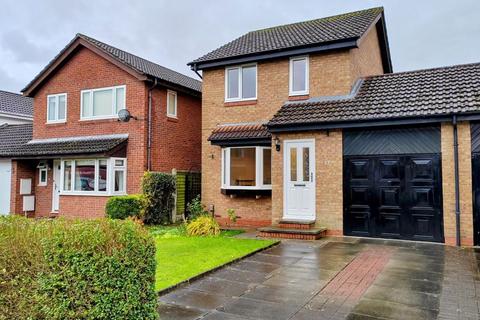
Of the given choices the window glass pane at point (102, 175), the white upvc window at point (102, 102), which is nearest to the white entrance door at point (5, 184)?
the white upvc window at point (102, 102)

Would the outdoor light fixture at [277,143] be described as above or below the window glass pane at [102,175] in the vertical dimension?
above

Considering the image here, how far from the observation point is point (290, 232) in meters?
10.5

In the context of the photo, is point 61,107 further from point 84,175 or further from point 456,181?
point 456,181

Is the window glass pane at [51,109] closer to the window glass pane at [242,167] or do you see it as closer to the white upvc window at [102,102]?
the white upvc window at [102,102]

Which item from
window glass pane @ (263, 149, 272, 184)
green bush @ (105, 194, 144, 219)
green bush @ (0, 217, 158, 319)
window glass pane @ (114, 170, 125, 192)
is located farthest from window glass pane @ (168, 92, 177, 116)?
green bush @ (0, 217, 158, 319)

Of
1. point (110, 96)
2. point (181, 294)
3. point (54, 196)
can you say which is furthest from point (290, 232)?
point (54, 196)

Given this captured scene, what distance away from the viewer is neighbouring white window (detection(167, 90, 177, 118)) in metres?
15.7

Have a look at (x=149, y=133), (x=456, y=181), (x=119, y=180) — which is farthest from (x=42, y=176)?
(x=456, y=181)

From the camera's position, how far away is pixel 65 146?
50.6 feet

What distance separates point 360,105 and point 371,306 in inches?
281

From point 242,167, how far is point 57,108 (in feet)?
31.1

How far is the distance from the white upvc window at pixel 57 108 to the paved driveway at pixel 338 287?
12.5 meters

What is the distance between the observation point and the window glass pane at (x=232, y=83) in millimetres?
13844

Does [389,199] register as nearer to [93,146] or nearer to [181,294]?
[181,294]
